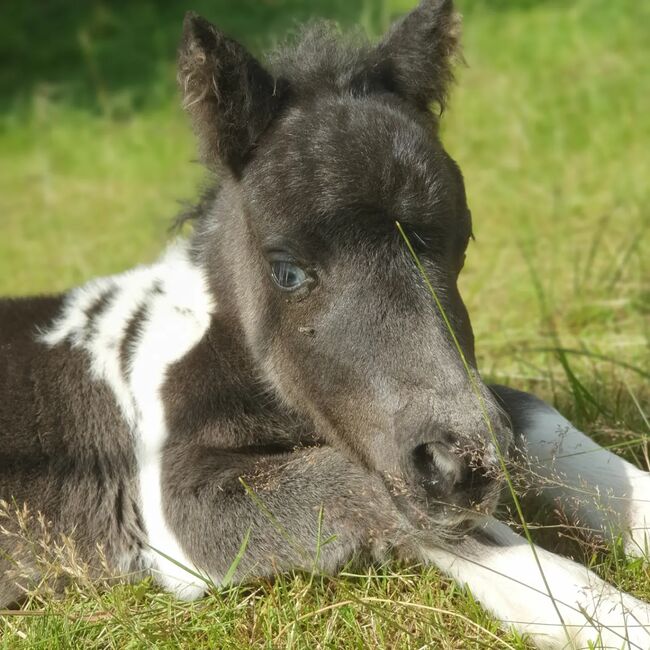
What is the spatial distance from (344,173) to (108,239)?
6450 millimetres

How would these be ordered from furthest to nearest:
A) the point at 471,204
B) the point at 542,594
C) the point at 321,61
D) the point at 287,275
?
the point at 471,204 → the point at 321,61 → the point at 287,275 → the point at 542,594

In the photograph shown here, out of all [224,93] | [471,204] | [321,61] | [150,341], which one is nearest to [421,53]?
[321,61]

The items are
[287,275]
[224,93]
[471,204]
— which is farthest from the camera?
[471,204]

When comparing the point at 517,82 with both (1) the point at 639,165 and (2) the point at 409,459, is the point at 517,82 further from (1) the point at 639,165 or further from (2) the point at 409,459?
(2) the point at 409,459

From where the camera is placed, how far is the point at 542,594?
10.3 feet

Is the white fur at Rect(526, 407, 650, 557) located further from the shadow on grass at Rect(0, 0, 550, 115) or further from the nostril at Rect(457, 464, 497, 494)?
the shadow on grass at Rect(0, 0, 550, 115)

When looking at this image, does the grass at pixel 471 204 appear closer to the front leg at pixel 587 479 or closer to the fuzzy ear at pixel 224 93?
the front leg at pixel 587 479

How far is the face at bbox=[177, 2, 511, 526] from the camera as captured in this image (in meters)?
3.11

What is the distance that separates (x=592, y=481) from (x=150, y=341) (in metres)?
1.82

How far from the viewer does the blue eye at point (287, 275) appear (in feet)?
11.6

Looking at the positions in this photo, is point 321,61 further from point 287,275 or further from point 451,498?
point 451,498

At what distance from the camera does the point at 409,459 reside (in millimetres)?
3113

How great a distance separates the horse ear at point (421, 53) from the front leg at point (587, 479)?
1326 millimetres

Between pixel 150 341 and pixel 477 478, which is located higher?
pixel 477 478
